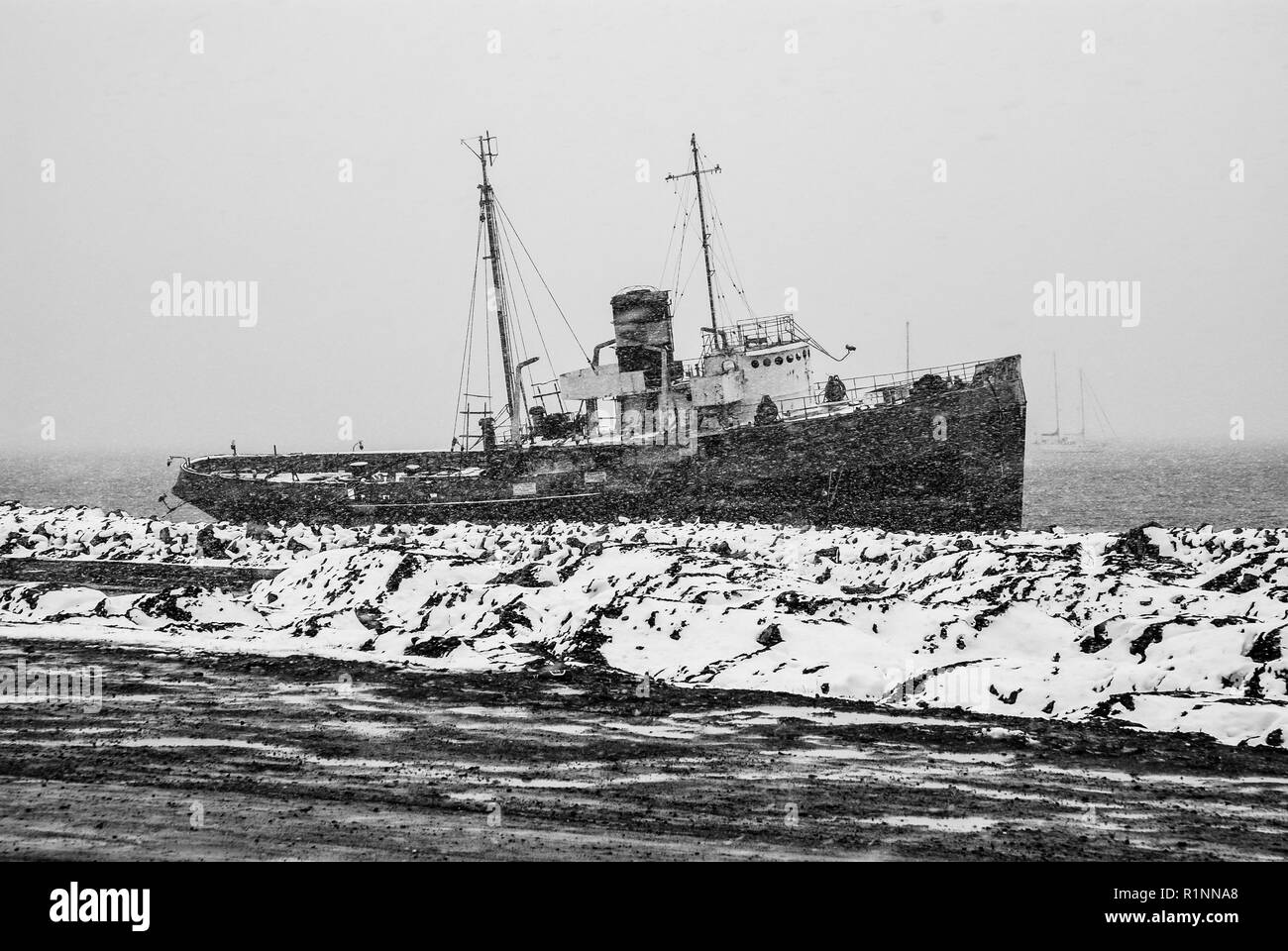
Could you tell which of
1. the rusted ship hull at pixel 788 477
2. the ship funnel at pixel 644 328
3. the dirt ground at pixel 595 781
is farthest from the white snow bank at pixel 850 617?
the ship funnel at pixel 644 328

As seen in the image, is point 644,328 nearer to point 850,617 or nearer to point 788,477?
point 788,477

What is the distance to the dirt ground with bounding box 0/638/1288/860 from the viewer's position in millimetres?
4281

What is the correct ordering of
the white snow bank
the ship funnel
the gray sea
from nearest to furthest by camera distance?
the white snow bank < the ship funnel < the gray sea

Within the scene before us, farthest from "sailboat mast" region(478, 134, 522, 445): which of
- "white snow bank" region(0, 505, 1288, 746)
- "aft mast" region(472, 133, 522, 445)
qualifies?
"white snow bank" region(0, 505, 1288, 746)

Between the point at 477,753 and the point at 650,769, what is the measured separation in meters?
1.09

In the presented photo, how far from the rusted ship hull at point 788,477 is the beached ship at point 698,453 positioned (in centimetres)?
4

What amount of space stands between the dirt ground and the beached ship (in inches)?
715

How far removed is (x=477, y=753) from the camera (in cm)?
590

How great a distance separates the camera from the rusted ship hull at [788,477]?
2503cm

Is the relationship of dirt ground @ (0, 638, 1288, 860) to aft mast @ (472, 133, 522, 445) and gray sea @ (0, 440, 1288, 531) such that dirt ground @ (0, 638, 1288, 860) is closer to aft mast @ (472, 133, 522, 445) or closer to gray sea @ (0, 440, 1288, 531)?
aft mast @ (472, 133, 522, 445)

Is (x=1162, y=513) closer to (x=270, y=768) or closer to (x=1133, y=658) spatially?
(x=1133, y=658)

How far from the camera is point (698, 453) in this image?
26141 mm

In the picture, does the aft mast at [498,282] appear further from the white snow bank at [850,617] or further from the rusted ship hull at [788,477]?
the white snow bank at [850,617]

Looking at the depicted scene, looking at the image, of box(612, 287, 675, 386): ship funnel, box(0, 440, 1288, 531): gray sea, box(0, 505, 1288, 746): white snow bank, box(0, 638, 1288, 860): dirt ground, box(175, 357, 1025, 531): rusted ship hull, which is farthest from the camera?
box(0, 440, 1288, 531): gray sea
